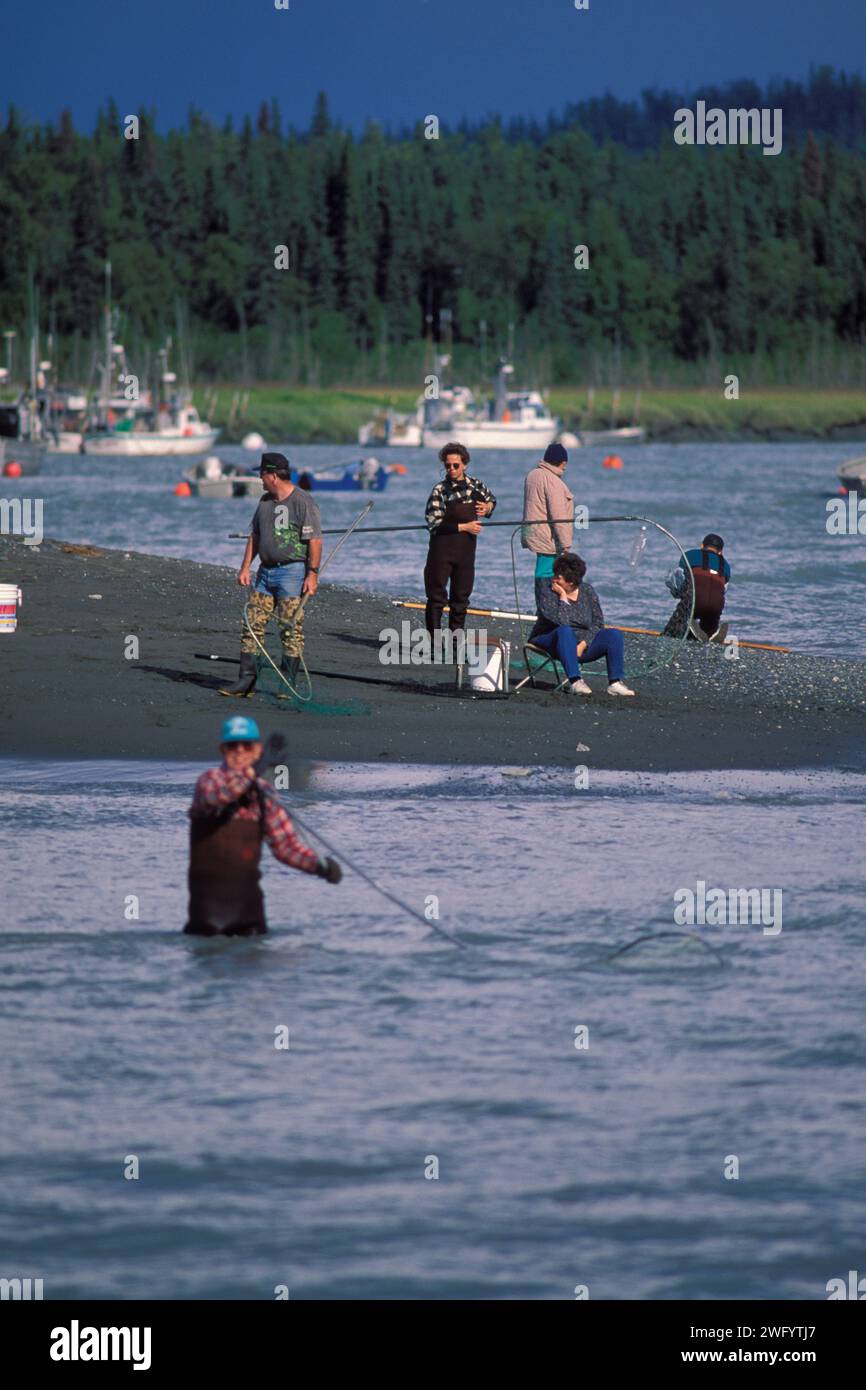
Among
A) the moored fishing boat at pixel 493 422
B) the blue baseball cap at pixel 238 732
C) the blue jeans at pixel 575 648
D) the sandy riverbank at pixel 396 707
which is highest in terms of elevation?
the moored fishing boat at pixel 493 422

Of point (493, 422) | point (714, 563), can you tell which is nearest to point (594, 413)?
point (493, 422)

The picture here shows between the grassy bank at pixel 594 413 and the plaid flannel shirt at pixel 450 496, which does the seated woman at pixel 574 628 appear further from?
the grassy bank at pixel 594 413

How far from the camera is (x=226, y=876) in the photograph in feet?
29.0

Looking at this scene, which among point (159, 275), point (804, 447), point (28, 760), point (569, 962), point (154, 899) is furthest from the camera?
point (159, 275)

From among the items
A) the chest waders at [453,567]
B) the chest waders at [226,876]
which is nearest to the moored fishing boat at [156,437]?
the chest waders at [453,567]

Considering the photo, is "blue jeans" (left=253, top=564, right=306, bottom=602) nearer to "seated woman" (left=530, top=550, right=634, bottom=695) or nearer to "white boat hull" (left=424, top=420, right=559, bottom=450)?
"seated woman" (left=530, top=550, right=634, bottom=695)

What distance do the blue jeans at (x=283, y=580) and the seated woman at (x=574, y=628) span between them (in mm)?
2009

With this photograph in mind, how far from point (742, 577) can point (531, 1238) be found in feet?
87.2

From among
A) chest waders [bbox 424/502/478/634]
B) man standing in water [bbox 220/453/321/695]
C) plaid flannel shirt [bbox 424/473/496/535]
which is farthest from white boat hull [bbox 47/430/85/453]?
man standing in water [bbox 220/453/321/695]

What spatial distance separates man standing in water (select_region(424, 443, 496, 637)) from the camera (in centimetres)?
1575

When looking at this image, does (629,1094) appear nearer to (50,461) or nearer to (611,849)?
(611,849)

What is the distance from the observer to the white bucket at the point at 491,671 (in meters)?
15.7

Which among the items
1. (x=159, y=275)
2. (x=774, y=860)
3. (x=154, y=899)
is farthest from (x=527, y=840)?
(x=159, y=275)

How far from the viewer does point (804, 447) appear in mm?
160250
